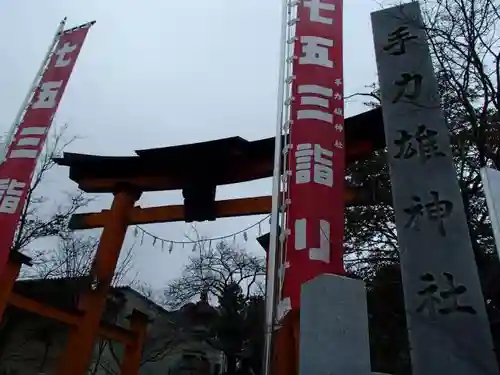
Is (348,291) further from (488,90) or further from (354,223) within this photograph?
(354,223)

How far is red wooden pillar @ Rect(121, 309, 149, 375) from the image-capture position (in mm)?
8672

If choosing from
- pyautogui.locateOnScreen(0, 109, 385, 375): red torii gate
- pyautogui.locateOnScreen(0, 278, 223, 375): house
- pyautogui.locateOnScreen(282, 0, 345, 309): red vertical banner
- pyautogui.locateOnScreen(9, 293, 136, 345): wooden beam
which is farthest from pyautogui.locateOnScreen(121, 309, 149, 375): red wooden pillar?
pyautogui.locateOnScreen(282, 0, 345, 309): red vertical banner

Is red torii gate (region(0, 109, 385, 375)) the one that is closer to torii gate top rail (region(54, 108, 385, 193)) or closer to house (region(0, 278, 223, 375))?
torii gate top rail (region(54, 108, 385, 193))

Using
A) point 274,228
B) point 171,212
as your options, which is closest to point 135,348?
point 171,212

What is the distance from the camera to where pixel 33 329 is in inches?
634

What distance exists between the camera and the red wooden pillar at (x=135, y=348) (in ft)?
28.5

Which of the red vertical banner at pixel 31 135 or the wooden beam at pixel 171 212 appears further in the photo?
the wooden beam at pixel 171 212

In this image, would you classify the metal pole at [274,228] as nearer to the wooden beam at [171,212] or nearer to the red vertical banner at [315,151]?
the red vertical banner at [315,151]

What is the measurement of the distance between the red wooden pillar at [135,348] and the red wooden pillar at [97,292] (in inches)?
60.8

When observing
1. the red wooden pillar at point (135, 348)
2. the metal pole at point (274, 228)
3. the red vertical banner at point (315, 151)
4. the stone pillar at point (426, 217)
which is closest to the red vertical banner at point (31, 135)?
the red wooden pillar at point (135, 348)

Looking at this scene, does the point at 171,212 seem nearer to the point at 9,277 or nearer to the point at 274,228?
the point at 9,277

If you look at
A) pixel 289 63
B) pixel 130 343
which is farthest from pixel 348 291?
pixel 130 343

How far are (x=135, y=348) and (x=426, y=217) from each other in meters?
6.62

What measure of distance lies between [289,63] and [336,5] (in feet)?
5.02
